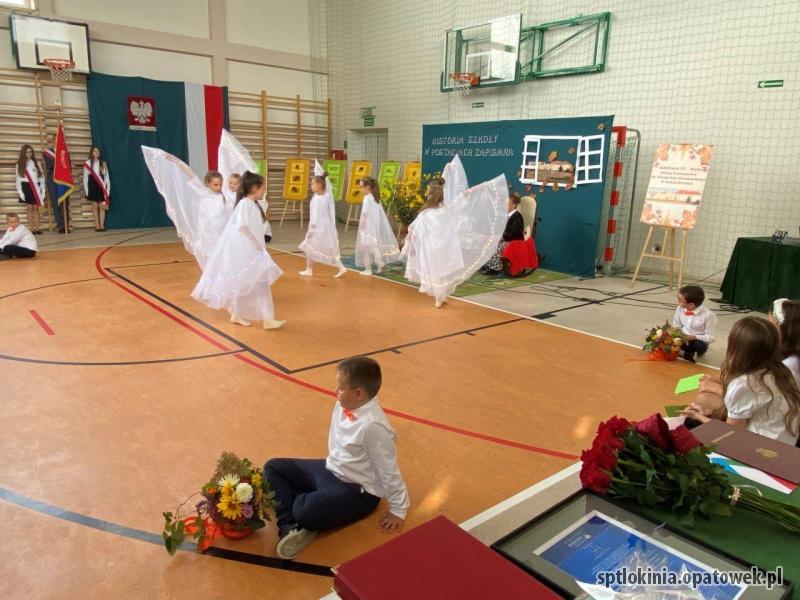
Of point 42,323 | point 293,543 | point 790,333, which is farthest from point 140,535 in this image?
point 42,323

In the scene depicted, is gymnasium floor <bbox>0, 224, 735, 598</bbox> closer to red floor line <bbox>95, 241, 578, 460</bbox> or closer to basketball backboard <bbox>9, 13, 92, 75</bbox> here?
red floor line <bbox>95, 241, 578, 460</bbox>

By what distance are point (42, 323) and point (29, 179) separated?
21.5 ft

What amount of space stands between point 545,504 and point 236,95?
12760 mm

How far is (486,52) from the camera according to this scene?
1051 centimetres

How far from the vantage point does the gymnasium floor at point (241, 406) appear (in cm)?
229

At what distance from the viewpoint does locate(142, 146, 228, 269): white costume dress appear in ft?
20.7

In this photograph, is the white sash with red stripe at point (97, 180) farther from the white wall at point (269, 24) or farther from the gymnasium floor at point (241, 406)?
the gymnasium floor at point (241, 406)

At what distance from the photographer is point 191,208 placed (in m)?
6.61

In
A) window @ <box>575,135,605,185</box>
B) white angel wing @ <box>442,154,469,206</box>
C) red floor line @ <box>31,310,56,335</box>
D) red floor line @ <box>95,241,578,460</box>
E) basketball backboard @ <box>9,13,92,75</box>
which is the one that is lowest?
red floor line @ <box>95,241,578,460</box>

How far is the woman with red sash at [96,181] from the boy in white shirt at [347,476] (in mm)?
10684

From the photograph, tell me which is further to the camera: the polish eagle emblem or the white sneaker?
the polish eagle emblem

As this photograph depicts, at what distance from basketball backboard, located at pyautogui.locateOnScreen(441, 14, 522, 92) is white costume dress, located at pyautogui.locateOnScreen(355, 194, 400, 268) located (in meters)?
3.90

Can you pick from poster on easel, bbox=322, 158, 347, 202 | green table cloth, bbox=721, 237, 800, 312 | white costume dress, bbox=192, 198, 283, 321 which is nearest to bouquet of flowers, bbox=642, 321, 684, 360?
green table cloth, bbox=721, 237, 800, 312

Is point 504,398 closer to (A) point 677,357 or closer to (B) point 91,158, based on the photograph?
(A) point 677,357
